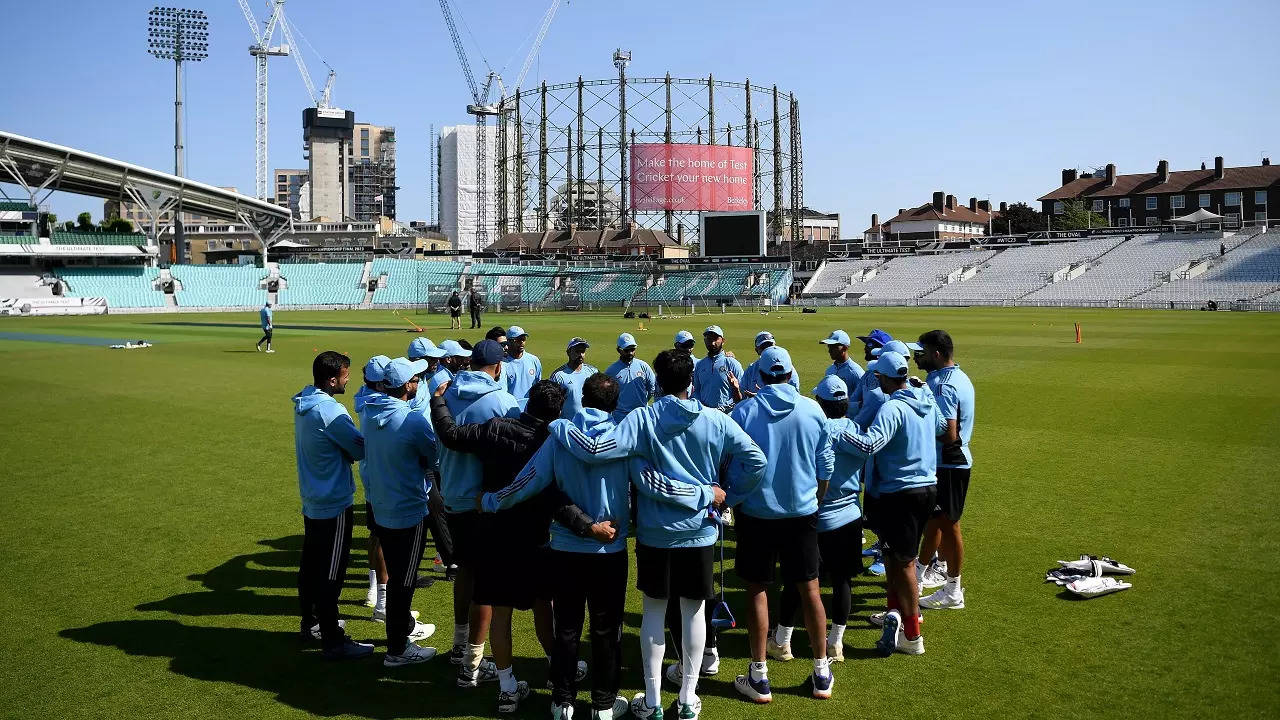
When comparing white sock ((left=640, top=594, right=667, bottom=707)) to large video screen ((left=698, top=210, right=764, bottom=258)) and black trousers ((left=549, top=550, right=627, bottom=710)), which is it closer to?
black trousers ((left=549, top=550, right=627, bottom=710))

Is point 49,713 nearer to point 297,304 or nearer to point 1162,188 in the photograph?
point 297,304

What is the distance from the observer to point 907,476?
6.61 metres

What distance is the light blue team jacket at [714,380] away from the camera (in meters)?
10.3

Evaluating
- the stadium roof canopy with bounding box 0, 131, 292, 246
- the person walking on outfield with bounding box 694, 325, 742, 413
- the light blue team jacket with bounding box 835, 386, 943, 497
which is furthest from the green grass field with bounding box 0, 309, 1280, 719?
the stadium roof canopy with bounding box 0, 131, 292, 246

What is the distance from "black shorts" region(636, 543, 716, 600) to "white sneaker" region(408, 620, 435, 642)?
2.29m

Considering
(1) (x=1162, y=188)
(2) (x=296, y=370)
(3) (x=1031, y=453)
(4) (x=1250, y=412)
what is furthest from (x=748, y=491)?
(1) (x=1162, y=188)

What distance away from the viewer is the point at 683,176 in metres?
81.8

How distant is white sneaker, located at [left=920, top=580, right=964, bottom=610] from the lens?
7414 millimetres

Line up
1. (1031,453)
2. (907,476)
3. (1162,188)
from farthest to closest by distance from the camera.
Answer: (1162,188), (1031,453), (907,476)

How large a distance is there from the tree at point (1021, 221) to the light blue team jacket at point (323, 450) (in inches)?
4787

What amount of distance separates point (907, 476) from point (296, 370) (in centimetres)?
2125

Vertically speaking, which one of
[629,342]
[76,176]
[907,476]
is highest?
[76,176]

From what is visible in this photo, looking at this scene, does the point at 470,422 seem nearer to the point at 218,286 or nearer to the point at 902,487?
the point at 902,487

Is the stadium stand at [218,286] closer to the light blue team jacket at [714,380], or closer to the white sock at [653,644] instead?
the light blue team jacket at [714,380]
